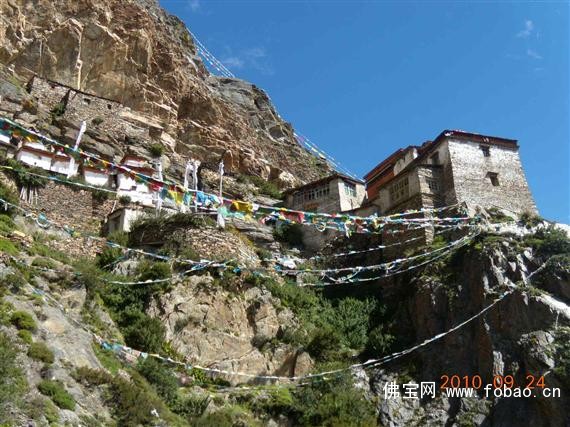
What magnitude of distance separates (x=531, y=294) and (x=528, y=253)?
96.1 inches

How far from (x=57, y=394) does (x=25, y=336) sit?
2.02m

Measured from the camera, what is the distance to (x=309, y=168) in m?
51.7

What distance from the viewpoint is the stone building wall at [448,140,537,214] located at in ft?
96.2

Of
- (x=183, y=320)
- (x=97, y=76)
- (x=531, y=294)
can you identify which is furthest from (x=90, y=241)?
(x=97, y=76)

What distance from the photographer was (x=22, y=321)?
1504 centimetres

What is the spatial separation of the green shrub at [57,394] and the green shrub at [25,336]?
1394 millimetres

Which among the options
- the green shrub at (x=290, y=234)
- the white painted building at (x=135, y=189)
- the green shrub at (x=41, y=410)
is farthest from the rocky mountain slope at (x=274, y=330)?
the green shrub at (x=290, y=234)

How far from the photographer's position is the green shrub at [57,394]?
520 inches

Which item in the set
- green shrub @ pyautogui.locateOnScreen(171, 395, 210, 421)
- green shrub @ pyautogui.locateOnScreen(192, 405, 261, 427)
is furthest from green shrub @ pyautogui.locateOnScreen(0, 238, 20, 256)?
green shrub @ pyautogui.locateOnScreen(192, 405, 261, 427)

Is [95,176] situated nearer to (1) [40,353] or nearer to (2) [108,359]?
(2) [108,359]

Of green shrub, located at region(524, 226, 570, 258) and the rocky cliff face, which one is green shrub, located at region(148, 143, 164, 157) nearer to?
the rocky cliff face

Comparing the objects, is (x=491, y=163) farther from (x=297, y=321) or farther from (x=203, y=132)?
(x=203, y=132)

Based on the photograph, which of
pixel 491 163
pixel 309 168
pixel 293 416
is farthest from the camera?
pixel 309 168

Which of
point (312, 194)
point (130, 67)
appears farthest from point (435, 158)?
point (130, 67)
